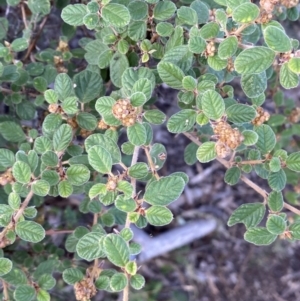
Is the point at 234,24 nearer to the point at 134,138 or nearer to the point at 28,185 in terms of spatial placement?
the point at 134,138

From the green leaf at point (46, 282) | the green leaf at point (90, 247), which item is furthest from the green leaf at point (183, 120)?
the green leaf at point (46, 282)

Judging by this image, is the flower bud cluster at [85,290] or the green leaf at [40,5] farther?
the green leaf at [40,5]

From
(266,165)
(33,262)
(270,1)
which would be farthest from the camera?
(33,262)

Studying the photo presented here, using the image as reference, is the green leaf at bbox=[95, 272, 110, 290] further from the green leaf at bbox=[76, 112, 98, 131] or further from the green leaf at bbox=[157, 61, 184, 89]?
the green leaf at bbox=[157, 61, 184, 89]

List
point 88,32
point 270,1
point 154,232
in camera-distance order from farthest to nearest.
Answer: point 154,232 < point 88,32 < point 270,1

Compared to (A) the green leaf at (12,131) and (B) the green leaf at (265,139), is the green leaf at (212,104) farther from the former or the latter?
(A) the green leaf at (12,131)


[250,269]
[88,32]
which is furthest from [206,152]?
[250,269]

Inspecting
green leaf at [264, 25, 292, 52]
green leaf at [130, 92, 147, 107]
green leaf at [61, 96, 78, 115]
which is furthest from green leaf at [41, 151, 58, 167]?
green leaf at [264, 25, 292, 52]
